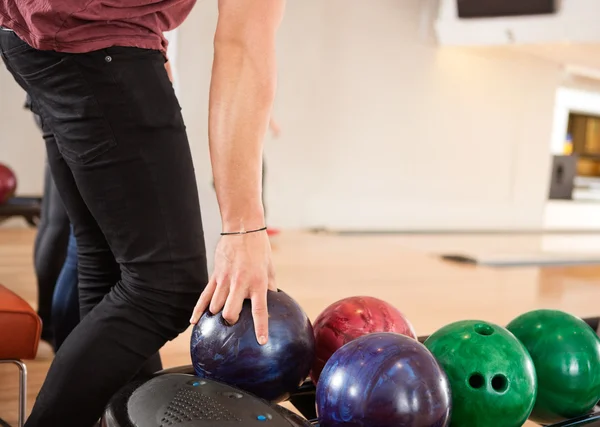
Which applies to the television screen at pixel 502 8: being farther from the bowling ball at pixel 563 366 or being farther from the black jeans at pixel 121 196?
the black jeans at pixel 121 196

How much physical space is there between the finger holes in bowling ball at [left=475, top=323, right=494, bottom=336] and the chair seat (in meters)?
0.74

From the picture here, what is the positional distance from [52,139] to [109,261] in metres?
0.21

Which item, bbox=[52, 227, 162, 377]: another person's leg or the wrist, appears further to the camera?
bbox=[52, 227, 162, 377]: another person's leg

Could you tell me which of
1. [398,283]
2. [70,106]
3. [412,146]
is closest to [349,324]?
[70,106]

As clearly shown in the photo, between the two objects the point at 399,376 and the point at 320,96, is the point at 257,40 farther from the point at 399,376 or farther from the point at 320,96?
the point at 320,96

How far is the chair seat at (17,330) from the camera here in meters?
1.10

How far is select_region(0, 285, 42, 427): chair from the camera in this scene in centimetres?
110

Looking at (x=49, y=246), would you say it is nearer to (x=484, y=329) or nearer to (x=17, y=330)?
(x=17, y=330)

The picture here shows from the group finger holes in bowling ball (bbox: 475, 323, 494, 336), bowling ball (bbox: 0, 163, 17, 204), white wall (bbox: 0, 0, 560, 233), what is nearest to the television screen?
white wall (bbox: 0, 0, 560, 233)

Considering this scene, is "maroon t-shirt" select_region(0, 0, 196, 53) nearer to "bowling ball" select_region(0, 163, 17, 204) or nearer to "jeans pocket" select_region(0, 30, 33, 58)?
"jeans pocket" select_region(0, 30, 33, 58)

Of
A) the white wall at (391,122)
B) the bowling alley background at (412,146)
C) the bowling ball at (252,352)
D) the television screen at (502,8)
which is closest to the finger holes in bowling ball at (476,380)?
the bowling ball at (252,352)

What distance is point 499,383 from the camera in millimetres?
914

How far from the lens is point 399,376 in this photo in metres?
0.78

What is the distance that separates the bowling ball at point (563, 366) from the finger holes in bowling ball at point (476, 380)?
0.17 meters
